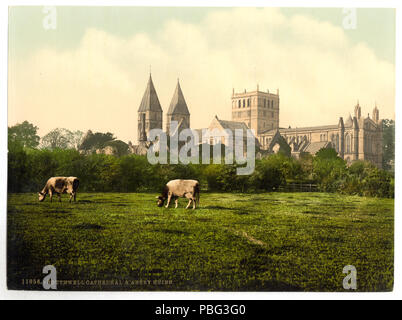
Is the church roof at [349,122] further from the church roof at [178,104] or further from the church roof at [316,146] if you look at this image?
the church roof at [178,104]

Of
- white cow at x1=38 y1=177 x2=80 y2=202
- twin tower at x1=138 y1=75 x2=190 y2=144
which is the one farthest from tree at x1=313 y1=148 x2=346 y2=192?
white cow at x1=38 y1=177 x2=80 y2=202

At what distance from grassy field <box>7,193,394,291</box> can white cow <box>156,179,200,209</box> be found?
0.15m

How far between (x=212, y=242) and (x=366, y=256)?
2436 millimetres

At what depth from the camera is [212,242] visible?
7262 mm

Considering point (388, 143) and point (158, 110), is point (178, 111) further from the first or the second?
point (388, 143)

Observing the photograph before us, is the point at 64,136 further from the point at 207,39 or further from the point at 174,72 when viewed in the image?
the point at 207,39

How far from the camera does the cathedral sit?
290 inches

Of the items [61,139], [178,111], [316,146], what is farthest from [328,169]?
[61,139]

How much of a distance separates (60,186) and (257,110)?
11.2ft

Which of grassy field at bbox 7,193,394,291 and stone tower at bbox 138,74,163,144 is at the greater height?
stone tower at bbox 138,74,163,144

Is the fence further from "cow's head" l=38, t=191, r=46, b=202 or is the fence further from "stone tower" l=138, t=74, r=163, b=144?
"cow's head" l=38, t=191, r=46, b=202

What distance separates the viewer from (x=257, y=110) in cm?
751

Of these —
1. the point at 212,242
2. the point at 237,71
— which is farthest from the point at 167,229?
the point at 237,71

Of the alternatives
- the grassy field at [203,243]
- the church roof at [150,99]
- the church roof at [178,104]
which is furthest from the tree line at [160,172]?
the church roof at [178,104]
